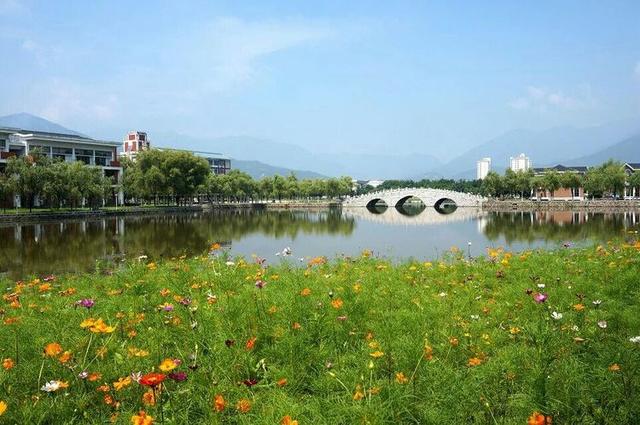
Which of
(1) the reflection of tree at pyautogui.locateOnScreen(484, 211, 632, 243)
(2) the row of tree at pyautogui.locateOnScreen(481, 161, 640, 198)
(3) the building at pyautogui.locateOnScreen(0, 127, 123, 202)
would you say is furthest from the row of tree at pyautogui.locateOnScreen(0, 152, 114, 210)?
(2) the row of tree at pyautogui.locateOnScreen(481, 161, 640, 198)

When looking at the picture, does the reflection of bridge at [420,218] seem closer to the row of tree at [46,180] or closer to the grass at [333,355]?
the row of tree at [46,180]

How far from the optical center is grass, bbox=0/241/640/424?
263 centimetres

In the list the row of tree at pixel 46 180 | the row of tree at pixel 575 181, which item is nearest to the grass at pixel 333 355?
the row of tree at pixel 46 180

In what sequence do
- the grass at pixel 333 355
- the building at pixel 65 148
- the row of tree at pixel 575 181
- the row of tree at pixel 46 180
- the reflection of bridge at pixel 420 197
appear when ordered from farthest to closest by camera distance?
the reflection of bridge at pixel 420 197
the row of tree at pixel 575 181
the building at pixel 65 148
the row of tree at pixel 46 180
the grass at pixel 333 355

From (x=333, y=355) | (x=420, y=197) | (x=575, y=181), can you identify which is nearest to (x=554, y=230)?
(x=333, y=355)

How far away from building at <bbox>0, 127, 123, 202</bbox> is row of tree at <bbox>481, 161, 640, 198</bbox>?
56934 mm

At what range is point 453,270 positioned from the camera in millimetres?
Answer: 7410


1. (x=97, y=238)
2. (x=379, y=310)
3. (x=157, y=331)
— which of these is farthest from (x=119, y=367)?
(x=97, y=238)

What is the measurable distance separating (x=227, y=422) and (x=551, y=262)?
20.7 ft

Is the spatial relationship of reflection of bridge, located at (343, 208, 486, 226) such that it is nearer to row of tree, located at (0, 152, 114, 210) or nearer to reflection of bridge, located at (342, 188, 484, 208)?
reflection of bridge, located at (342, 188, 484, 208)

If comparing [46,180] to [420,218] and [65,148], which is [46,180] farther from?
[420,218]

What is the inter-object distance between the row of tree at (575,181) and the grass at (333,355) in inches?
2763

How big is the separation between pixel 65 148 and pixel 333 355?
62.0 meters

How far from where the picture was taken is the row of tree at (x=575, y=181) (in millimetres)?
66125
